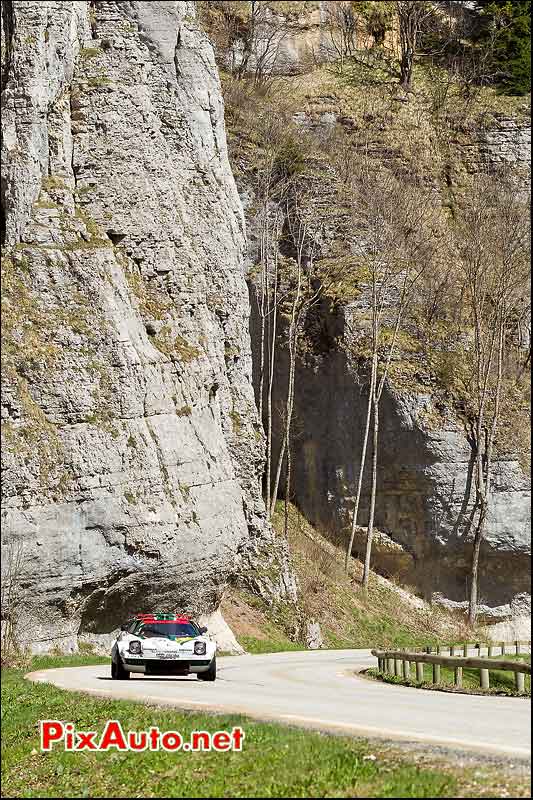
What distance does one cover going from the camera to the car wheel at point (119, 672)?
23031mm

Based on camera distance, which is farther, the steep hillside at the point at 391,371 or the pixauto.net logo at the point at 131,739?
the steep hillside at the point at 391,371

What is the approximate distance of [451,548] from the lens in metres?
49.5

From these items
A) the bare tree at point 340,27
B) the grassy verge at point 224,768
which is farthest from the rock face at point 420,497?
the grassy verge at point 224,768

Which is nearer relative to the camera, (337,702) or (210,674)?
(337,702)

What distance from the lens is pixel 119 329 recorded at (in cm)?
3300

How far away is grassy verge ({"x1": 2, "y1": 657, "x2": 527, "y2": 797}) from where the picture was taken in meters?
10.9

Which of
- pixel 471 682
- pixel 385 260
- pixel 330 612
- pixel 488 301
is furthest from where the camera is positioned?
pixel 488 301

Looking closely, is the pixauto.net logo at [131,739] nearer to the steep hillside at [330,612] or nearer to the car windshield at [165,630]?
the car windshield at [165,630]

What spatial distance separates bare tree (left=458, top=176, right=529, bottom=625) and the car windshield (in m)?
25.7

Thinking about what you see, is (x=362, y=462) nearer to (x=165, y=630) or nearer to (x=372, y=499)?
(x=372, y=499)

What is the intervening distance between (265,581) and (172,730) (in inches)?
1005

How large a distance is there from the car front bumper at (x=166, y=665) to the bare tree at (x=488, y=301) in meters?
25.4

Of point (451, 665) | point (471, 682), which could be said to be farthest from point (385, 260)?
point (451, 665)

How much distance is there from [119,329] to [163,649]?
12.4m
